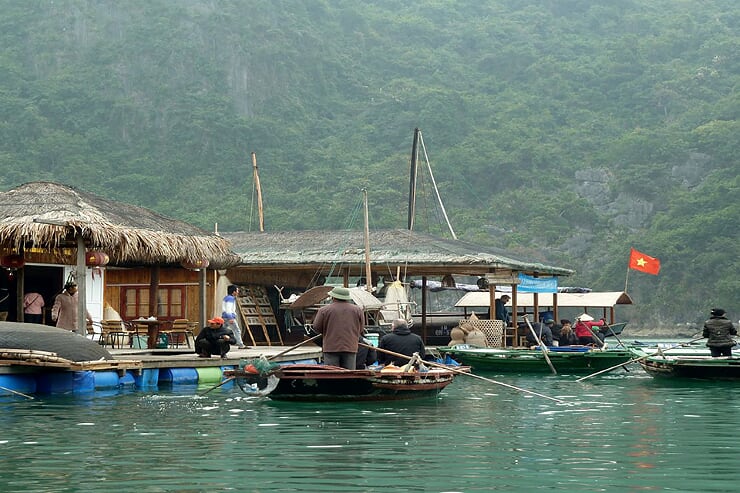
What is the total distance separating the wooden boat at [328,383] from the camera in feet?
51.3

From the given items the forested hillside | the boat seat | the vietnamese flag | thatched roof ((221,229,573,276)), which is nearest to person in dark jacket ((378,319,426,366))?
thatched roof ((221,229,573,276))

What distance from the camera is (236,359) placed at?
→ 20578mm

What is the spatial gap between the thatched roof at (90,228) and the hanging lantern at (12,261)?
134 mm

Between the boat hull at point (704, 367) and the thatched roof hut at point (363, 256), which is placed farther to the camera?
the thatched roof hut at point (363, 256)

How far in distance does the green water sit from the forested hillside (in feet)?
173

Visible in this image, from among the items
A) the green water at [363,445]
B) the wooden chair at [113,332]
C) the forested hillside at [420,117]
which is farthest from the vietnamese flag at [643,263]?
the forested hillside at [420,117]

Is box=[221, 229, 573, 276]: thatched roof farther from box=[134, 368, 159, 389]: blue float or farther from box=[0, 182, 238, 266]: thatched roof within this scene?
box=[134, 368, 159, 389]: blue float

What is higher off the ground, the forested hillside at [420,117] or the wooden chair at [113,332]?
the forested hillside at [420,117]

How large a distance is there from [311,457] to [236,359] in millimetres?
10001

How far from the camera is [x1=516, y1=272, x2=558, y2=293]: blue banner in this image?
30656mm

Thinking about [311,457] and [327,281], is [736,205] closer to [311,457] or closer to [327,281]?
[327,281]

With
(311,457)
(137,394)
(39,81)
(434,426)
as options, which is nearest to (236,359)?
(137,394)

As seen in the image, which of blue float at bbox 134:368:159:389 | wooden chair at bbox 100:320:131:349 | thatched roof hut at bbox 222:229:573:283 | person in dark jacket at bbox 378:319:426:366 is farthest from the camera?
thatched roof hut at bbox 222:229:573:283

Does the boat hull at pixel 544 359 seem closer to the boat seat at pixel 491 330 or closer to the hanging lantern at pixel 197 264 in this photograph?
the boat seat at pixel 491 330
